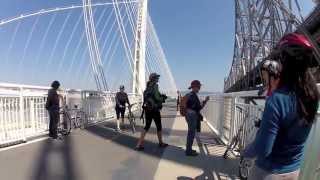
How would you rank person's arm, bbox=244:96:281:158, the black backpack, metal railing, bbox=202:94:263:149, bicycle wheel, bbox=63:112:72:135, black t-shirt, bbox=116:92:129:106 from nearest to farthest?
person's arm, bbox=244:96:281:158 < metal railing, bbox=202:94:263:149 < the black backpack < bicycle wheel, bbox=63:112:72:135 < black t-shirt, bbox=116:92:129:106

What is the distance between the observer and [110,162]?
24.7 ft

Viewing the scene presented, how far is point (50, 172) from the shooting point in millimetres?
6633

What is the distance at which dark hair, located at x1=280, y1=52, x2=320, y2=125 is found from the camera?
2270 mm

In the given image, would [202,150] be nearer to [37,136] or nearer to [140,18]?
[37,136]

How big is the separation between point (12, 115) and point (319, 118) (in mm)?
8337

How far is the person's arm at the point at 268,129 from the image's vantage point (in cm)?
221

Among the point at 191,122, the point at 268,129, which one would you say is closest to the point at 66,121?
the point at 191,122

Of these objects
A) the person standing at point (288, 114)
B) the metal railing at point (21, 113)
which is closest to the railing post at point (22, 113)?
the metal railing at point (21, 113)

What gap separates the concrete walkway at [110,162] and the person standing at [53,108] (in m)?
0.50

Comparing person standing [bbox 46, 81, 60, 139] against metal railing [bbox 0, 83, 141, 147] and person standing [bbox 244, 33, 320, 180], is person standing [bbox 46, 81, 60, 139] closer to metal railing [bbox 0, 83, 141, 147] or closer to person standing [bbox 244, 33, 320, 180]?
metal railing [bbox 0, 83, 141, 147]

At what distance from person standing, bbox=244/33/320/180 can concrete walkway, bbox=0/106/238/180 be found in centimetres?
400

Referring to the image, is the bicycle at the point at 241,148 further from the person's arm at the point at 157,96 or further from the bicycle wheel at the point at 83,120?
the bicycle wheel at the point at 83,120

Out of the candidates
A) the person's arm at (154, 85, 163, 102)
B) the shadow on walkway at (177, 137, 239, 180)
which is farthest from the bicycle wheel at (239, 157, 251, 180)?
the person's arm at (154, 85, 163, 102)

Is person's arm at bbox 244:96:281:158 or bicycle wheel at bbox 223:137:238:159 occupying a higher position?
person's arm at bbox 244:96:281:158
